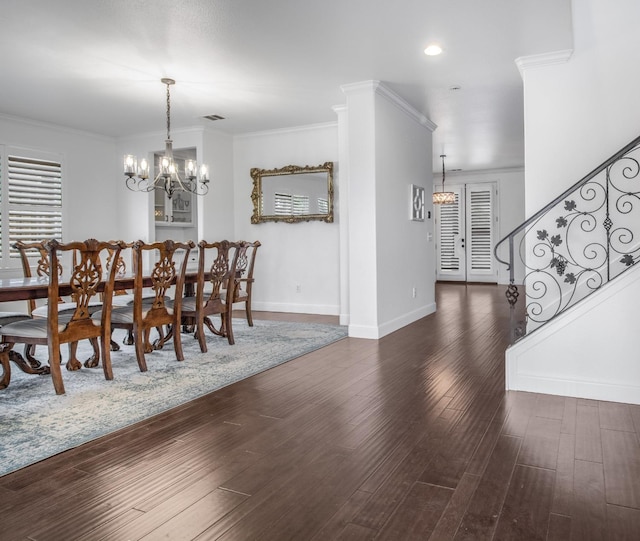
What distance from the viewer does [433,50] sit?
4.16 m

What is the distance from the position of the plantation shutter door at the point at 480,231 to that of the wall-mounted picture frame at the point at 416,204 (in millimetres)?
5523

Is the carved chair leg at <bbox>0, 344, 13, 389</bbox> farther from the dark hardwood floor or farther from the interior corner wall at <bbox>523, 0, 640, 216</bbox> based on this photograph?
the interior corner wall at <bbox>523, 0, 640, 216</bbox>

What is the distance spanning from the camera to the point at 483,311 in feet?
23.6

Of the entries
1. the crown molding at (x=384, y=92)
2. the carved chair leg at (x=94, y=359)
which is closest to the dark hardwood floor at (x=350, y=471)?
the carved chair leg at (x=94, y=359)

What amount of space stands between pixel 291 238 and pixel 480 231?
6.11 meters

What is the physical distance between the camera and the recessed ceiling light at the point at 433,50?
161 inches

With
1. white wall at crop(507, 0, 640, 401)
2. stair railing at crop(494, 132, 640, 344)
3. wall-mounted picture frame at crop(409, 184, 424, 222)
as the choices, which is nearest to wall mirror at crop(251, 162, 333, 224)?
wall-mounted picture frame at crop(409, 184, 424, 222)

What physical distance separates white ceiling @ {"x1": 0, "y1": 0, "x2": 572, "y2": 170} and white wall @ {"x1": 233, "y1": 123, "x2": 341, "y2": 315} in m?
0.51

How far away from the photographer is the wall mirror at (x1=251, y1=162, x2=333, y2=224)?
682cm

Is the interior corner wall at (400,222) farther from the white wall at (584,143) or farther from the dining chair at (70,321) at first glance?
the dining chair at (70,321)

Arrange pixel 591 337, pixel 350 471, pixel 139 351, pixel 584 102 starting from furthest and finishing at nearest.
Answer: pixel 584 102, pixel 139 351, pixel 591 337, pixel 350 471

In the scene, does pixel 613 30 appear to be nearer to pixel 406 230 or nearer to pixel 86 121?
pixel 406 230

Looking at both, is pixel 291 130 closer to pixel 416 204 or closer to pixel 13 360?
pixel 416 204

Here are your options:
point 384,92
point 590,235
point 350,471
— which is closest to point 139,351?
point 350,471
